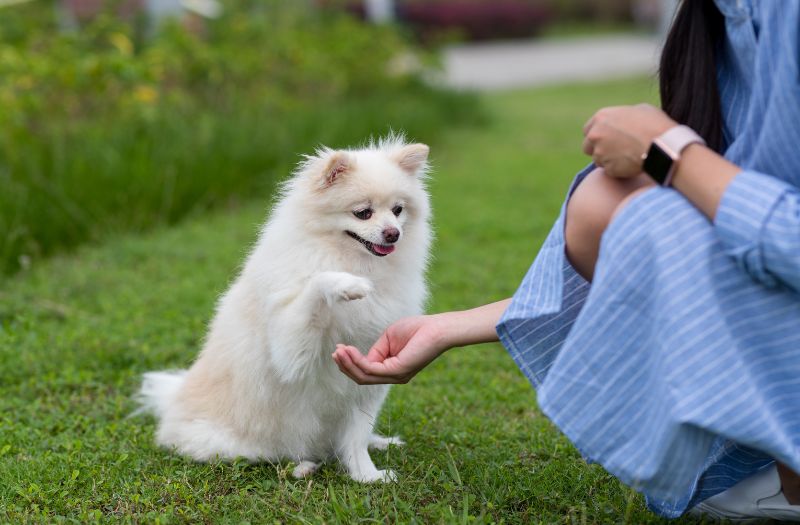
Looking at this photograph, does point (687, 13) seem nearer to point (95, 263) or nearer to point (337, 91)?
point (95, 263)

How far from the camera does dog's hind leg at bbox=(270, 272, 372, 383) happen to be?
7.22 ft

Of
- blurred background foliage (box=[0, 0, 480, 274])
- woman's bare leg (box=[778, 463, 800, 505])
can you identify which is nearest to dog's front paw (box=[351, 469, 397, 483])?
woman's bare leg (box=[778, 463, 800, 505])

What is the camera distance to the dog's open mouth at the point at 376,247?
96.2 inches

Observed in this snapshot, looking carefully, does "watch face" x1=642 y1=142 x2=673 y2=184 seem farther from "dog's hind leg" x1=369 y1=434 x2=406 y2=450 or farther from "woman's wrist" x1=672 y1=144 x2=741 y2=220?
"dog's hind leg" x1=369 y1=434 x2=406 y2=450

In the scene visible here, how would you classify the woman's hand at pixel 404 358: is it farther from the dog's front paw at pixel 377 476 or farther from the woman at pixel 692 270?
the dog's front paw at pixel 377 476

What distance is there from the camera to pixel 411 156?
257 cm

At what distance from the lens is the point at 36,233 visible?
4.59m

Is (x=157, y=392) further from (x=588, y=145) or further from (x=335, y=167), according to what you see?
(x=588, y=145)

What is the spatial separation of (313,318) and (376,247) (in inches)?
11.1

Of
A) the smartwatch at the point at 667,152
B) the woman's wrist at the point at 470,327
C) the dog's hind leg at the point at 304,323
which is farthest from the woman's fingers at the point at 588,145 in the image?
the dog's hind leg at the point at 304,323

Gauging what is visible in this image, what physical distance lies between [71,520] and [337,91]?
6439 millimetres

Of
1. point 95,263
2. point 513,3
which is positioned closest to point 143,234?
point 95,263

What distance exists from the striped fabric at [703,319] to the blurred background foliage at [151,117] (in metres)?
3.21

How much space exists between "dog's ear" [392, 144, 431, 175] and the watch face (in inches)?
35.7
